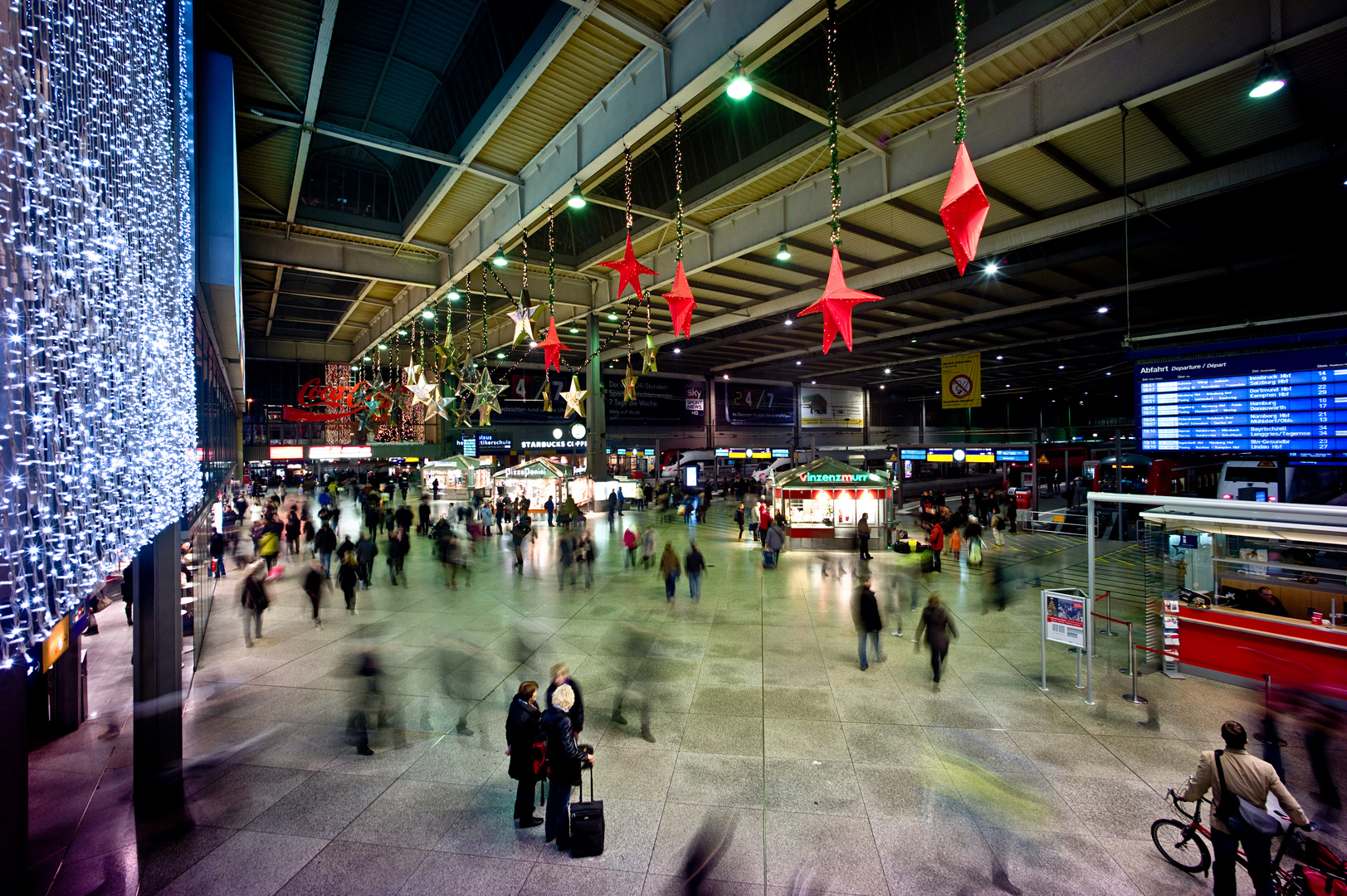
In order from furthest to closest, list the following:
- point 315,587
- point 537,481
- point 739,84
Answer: point 537,481 → point 315,587 → point 739,84

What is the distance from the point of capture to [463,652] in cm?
850

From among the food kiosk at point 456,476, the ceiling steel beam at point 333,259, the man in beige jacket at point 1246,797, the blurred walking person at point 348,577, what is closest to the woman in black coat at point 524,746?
the man in beige jacket at point 1246,797

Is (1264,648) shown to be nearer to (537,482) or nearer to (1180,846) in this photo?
(1180,846)

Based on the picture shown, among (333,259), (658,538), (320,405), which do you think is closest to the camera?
(333,259)

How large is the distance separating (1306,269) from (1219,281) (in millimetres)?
2138

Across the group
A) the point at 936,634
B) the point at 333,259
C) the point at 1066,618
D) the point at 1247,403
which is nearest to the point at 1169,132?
the point at 1247,403

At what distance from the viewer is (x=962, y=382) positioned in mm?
24578

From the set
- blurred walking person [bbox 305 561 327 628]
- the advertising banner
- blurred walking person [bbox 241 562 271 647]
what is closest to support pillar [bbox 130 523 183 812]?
blurred walking person [bbox 241 562 271 647]

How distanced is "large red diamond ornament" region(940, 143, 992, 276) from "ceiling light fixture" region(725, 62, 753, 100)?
11.8 ft

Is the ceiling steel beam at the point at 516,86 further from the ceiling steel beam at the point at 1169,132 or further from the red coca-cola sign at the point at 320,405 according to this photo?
the red coca-cola sign at the point at 320,405

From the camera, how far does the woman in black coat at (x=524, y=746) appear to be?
179 inches

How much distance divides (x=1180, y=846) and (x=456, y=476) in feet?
121

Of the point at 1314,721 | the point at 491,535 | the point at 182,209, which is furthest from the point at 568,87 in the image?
the point at 491,535

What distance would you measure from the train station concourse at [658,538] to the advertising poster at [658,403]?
21.7 metres
